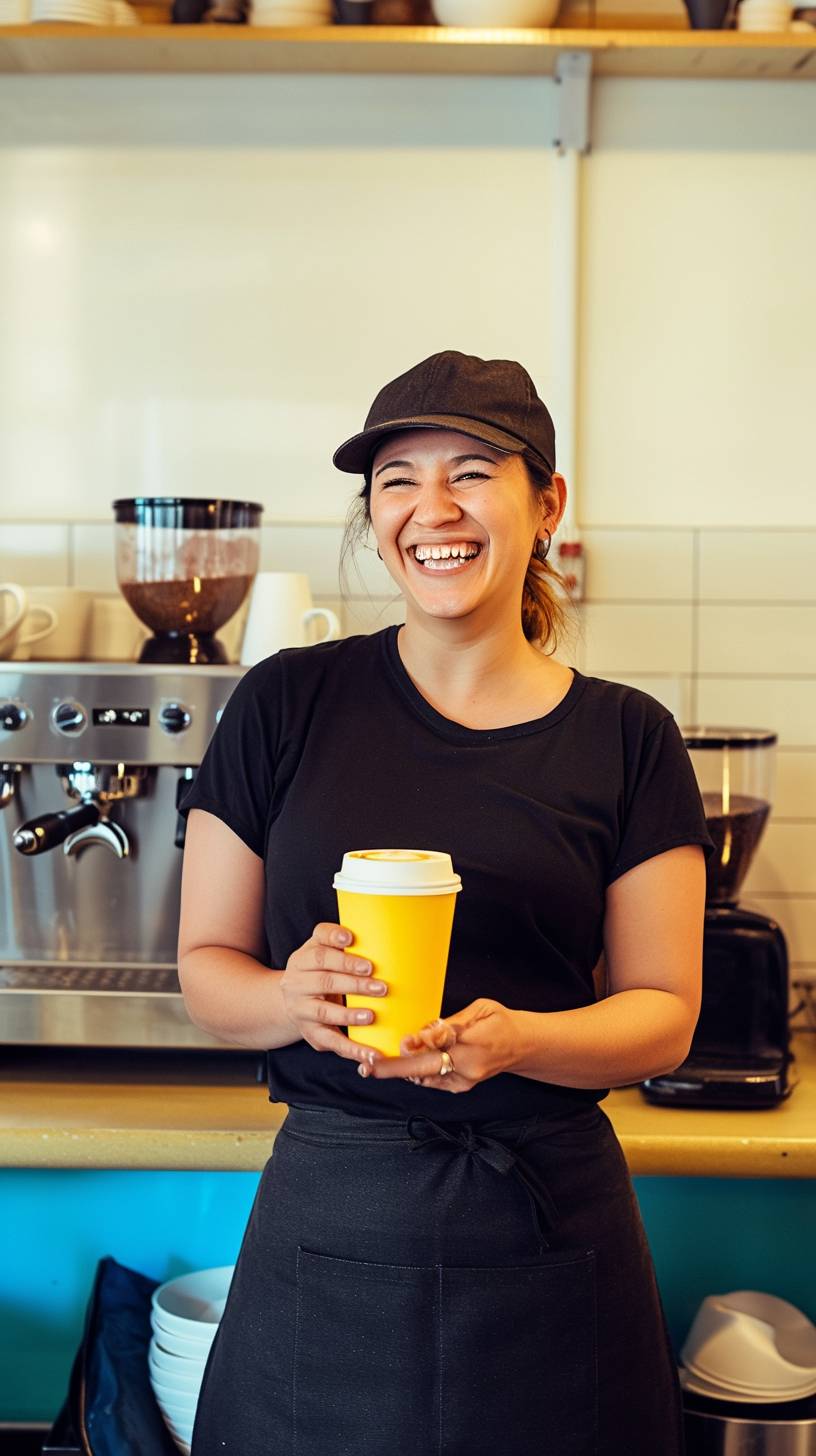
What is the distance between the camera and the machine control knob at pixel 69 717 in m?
1.61

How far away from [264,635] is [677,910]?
0.79 metres

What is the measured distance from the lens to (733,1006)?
171 centimetres

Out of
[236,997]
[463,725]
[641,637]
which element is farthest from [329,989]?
[641,637]

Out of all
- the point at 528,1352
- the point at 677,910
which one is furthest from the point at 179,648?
the point at 528,1352

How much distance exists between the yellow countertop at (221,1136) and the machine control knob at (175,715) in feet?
1.34

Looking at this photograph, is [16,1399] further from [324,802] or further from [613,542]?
[613,542]

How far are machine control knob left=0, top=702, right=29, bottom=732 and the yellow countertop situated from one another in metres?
0.40

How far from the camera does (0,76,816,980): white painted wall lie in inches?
83.1

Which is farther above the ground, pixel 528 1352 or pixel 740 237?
pixel 740 237

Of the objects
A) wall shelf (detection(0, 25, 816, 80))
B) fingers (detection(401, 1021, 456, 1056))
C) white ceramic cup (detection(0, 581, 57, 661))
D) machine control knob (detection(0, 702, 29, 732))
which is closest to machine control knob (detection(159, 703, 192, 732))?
machine control knob (detection(0, 702, 29, 732))

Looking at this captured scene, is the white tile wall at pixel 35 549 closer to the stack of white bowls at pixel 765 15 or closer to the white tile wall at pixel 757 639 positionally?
the white tile wall at pixel 757 639

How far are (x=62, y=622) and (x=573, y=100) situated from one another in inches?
38.7

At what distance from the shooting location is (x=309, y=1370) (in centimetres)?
112

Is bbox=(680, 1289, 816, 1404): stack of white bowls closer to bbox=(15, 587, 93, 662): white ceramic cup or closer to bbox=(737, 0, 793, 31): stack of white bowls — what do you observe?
bbox=(15, 587, 93, 662): white ceramic cup
